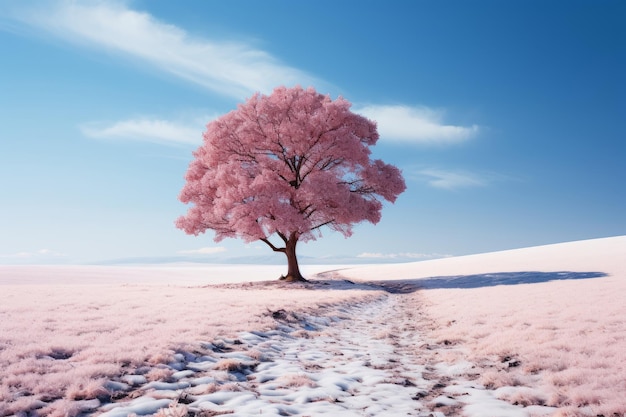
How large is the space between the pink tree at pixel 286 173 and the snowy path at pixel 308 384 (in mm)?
17551

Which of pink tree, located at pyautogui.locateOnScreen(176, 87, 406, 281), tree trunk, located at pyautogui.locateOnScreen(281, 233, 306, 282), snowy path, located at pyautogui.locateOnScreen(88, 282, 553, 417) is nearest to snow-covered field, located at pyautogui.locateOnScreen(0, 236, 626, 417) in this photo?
snowy path, located at pyautogui.locateOnScreen(88, 282, 553, 417)

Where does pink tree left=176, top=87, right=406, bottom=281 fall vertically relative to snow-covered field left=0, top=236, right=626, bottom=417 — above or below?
above

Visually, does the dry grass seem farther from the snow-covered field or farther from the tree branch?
the tree branch

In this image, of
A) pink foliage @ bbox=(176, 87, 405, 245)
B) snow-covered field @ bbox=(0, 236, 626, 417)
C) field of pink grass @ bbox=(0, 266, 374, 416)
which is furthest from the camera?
pink foliage @ bbox=(176, 87, 405, 245)

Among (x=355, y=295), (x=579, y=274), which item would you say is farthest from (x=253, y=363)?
(x=579, y=274)

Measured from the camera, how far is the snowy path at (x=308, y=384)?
5465mm

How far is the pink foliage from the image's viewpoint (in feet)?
91.5

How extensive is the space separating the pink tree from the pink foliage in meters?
0.07

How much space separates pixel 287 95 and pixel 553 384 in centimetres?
2739

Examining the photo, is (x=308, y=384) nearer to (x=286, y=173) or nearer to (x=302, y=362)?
(x=302, y=362)

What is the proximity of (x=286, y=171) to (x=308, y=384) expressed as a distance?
24589 millimetres

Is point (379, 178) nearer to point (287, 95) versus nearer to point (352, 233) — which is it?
point (352, 233)

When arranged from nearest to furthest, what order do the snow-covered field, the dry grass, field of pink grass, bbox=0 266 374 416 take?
the snow-covered field
field of pink grass, bbox=0 266 374 416
the dry grass

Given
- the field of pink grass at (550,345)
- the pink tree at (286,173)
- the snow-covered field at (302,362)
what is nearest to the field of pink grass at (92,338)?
the snow-covered field at (302,362)
